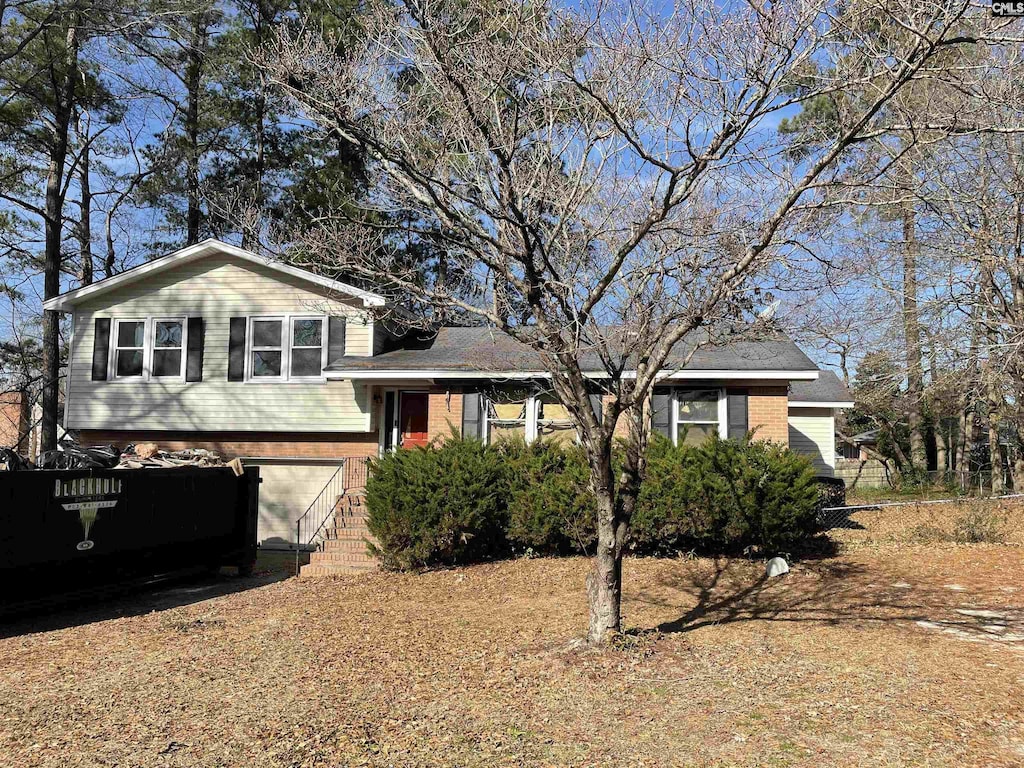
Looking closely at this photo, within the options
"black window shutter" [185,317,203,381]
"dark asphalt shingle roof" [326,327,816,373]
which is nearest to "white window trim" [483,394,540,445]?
"dark asphalt shingle roof" [326,327,816,373]

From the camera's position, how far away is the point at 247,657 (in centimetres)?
709

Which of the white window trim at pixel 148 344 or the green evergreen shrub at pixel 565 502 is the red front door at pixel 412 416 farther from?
the white window trim at pixel 148 344

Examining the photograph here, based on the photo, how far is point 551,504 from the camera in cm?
1100

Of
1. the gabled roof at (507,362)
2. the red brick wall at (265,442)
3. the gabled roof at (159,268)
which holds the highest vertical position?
the gabled roof at (159,268)

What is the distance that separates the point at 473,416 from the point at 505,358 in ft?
5.92

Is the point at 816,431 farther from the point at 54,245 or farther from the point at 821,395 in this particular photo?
the point at 54,245

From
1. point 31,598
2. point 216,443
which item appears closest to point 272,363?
point 216,443

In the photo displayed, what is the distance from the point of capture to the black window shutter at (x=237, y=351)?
1555 cm

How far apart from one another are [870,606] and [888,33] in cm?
528

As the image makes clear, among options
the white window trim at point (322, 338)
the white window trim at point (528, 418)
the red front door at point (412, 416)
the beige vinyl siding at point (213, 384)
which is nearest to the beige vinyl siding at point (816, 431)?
the white window trim at point (528, 418)

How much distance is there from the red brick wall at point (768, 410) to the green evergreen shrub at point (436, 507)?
4.56m

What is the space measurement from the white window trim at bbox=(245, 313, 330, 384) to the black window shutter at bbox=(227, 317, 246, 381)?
0.25 feet

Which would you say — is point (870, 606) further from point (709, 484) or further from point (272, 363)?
point (272, 363)

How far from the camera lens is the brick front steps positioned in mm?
11531
